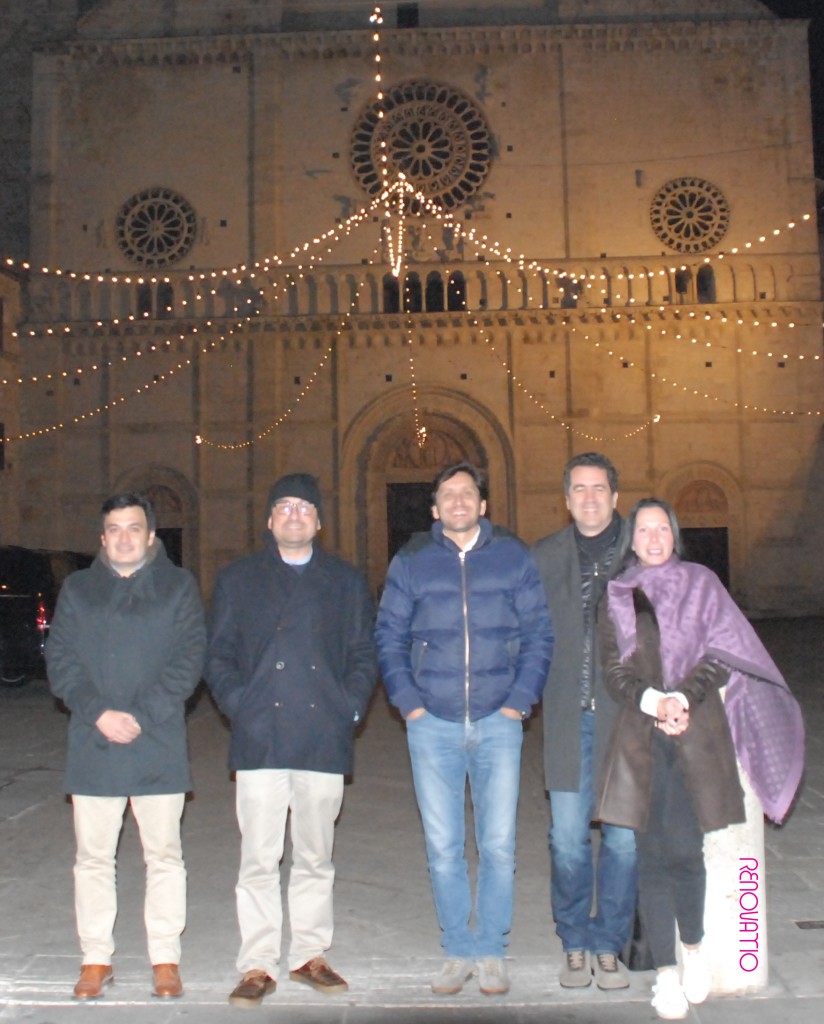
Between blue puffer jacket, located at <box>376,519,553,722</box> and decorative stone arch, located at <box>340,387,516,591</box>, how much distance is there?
19481 millimetres

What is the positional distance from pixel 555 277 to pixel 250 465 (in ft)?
27.7

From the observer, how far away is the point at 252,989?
4.00 metres

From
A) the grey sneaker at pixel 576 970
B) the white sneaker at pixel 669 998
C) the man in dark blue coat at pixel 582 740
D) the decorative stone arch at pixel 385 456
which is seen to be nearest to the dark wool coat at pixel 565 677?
the man in dark blue coat at pixel 582 740

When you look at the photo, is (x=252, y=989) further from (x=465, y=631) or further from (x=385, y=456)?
(x=385, y=456)

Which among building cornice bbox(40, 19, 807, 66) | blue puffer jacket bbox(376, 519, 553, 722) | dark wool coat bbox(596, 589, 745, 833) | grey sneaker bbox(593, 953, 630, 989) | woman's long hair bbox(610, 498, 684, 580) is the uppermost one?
building cornice bbox(40, 19, 807, 66)

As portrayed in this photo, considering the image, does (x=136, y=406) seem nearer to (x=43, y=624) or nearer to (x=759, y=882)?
(x=43, y=624)

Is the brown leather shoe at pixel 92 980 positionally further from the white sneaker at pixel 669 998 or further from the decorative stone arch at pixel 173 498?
the decorative stone arch at pixel 173 498

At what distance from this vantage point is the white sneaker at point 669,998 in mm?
3781

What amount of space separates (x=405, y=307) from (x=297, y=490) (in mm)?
20441

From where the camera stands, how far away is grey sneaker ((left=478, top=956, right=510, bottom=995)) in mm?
4086

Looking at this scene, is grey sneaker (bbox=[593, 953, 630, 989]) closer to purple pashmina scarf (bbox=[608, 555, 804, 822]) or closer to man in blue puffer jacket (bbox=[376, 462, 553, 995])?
man in blue puffer jacket (bbox=[376, 462, 553, 995])

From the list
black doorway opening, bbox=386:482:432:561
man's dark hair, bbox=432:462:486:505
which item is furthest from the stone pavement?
black doorway opening, bbox=386:482:432:561

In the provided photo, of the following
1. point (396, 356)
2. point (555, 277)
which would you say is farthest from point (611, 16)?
point (396, 356)

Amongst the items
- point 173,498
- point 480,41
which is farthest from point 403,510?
point 480,41
